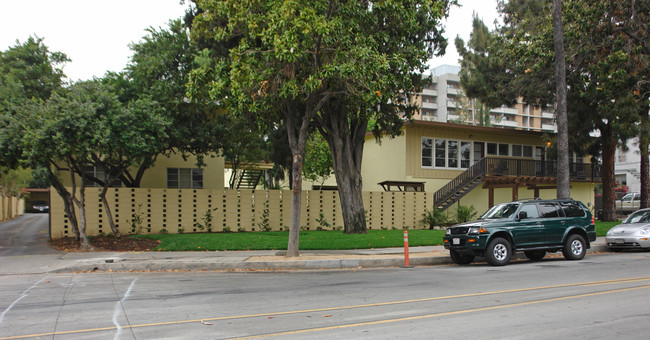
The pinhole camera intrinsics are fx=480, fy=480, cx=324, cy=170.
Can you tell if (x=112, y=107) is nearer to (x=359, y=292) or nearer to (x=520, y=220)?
(x=359, y=292)

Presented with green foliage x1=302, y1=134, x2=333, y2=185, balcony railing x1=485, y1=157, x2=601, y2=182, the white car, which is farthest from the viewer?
green foliage x1=302, y1=134, x2=333, y2=185

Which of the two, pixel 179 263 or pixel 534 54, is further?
pixel 534 54

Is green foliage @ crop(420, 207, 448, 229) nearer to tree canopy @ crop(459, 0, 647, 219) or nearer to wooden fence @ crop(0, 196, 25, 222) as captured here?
tree canopy @ crop(459, 0, 647, 219)

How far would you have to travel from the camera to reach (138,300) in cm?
838

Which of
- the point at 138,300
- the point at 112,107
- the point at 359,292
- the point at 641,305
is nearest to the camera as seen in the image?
the point at 641,305

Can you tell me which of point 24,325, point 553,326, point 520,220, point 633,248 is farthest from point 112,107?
point 633,248

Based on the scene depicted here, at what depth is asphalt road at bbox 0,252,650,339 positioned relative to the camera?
20.1ft

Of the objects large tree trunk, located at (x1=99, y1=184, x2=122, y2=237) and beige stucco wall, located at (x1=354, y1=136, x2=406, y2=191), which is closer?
large tree trunk, located at (x1=99, y1=184, x2=122, y2=237)

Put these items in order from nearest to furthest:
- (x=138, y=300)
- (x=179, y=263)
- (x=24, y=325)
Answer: (x=24, y=325)
(x=138, y=300)
(x=179, y=263)

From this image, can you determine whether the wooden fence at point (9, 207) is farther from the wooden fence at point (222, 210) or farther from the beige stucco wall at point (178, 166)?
the wooden fence at point (222, 210)

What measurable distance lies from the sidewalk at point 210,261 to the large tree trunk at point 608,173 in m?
15.0

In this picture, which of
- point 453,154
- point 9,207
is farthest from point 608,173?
point 9,207

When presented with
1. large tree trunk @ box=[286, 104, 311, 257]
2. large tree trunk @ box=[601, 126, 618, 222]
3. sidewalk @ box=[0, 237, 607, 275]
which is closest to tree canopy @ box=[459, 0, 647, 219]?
large tree trunk @ box=[601, 126, 618, 222]

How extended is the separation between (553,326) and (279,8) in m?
9.58
